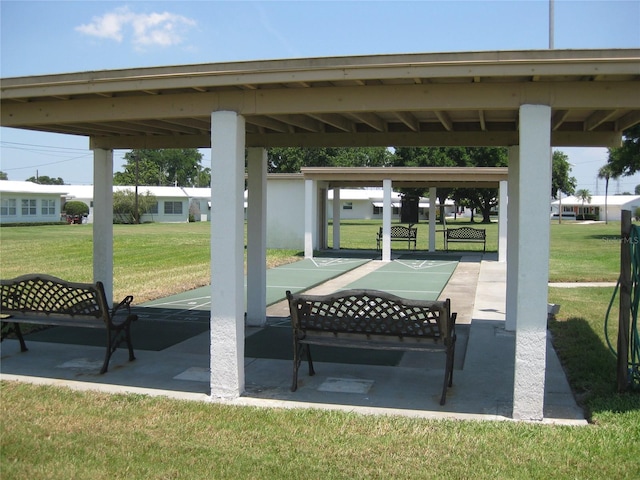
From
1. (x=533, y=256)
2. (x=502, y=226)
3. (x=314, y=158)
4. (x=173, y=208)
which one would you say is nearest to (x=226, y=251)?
(x=533, y=256)

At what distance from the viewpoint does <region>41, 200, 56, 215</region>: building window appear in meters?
52.0

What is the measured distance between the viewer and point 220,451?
4.70 meters

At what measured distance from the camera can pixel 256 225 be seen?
9469mm

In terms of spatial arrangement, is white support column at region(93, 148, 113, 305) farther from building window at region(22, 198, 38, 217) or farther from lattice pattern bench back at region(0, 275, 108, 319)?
building window at region(22, 198, 38, 217)

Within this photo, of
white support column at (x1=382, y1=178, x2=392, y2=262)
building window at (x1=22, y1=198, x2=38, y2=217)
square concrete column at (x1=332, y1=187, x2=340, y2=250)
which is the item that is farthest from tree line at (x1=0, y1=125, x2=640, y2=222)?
white support column at (x1=382, y1=178, x2=392, y2=262)

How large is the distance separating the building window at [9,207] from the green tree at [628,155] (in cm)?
4131

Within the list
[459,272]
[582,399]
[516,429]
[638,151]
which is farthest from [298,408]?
[638,151]

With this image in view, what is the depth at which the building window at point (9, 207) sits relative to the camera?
48.1 m

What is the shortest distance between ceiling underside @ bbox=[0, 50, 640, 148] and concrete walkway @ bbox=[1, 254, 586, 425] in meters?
2.70

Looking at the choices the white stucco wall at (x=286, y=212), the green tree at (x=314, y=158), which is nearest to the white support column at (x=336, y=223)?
the white stucco wall at (x=286, y=212)

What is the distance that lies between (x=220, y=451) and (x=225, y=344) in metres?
1.58

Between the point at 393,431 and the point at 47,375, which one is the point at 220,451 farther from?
the point at 47,375

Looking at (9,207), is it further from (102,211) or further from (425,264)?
(102,211)

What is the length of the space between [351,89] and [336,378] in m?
3.02
